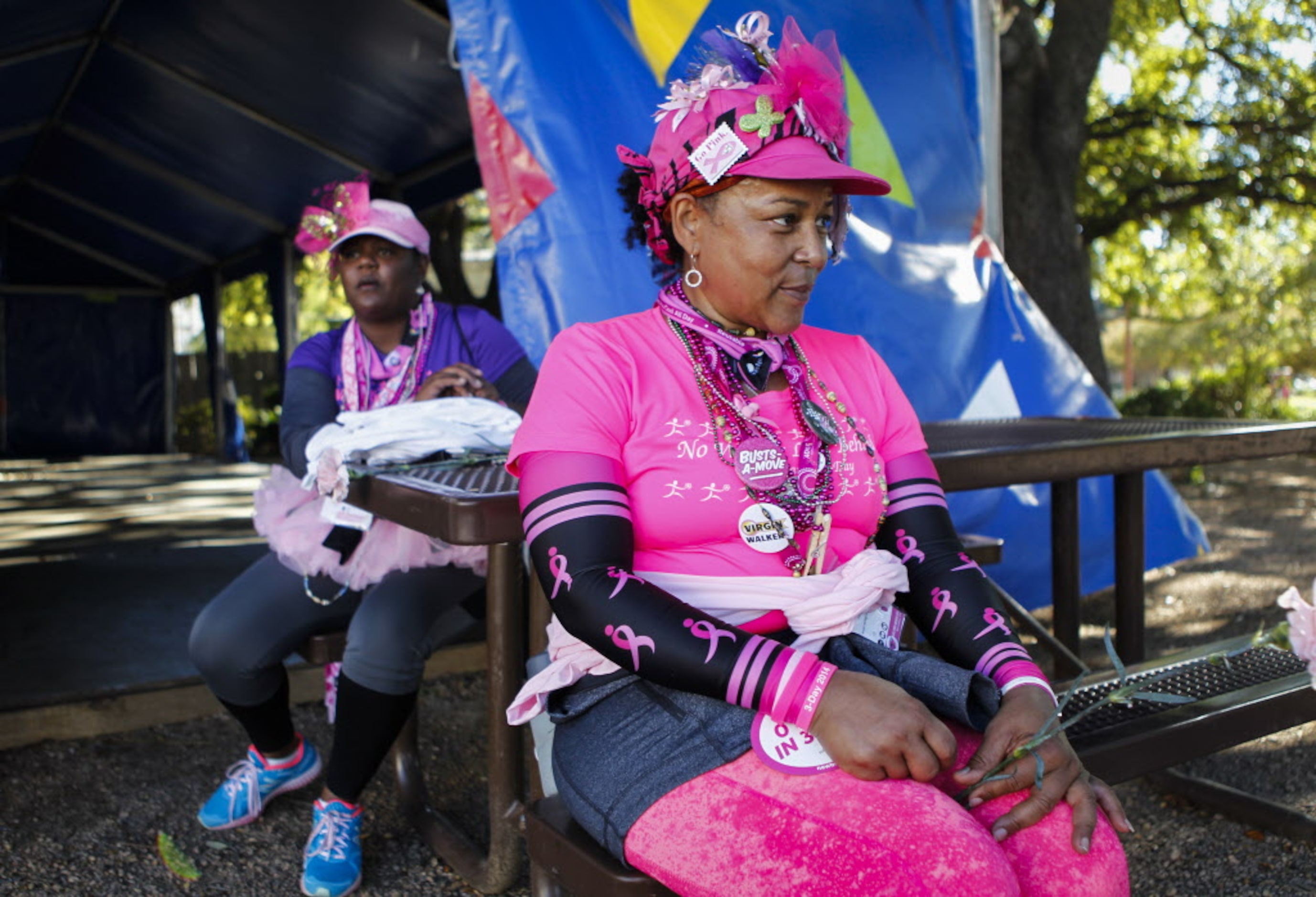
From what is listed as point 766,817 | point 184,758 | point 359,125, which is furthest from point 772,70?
point 359,125

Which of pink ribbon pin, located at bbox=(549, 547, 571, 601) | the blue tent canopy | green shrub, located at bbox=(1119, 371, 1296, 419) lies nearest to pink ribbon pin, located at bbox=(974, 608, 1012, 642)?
pink ribbon pin, located at bbox=(549, 547, 571, 601)

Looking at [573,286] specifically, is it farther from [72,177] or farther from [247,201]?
[72,177]

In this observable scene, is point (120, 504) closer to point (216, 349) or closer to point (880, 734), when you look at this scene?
point (216, 349)

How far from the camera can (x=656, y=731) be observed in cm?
157

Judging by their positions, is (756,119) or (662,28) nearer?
(756,119)

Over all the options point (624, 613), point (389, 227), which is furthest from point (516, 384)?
point (624, 613)

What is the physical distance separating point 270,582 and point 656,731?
153 centimetres

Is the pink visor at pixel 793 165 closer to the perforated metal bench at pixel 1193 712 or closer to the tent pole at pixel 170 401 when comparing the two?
the perforated metal bench at pixel 1193 712

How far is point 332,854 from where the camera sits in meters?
2.52

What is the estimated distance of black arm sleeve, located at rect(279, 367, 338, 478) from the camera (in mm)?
2822

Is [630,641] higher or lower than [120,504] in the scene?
higher

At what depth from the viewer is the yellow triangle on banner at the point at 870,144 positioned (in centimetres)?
435

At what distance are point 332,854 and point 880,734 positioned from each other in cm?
160

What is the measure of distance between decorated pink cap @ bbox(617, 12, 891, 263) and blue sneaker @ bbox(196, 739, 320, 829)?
1.89 m
